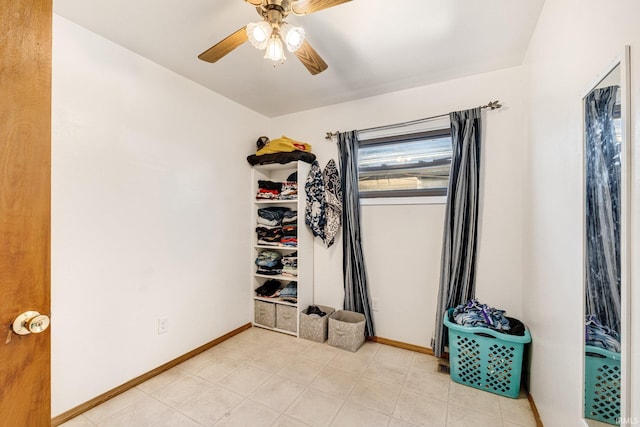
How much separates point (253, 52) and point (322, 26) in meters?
0.58

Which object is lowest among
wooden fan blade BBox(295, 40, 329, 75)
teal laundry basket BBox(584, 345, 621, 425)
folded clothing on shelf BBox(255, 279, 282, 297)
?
folded clothing on shelf BBox(255, 279, 282, 297)

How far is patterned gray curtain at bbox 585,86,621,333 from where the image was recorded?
0.79 metres

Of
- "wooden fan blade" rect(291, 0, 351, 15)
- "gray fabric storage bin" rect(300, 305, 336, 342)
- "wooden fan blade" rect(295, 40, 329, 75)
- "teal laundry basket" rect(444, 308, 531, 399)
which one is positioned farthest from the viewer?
"gray fabric storage bin" rect(300, 305, 336, 342)

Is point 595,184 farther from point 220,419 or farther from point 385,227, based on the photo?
point 220,419

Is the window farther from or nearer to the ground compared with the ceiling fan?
nearer to the ground

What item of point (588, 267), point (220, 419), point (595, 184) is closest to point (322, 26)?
point (595, 184)

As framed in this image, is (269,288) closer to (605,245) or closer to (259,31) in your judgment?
(259,31)

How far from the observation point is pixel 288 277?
2787mm

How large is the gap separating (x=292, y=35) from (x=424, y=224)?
5.96 ft

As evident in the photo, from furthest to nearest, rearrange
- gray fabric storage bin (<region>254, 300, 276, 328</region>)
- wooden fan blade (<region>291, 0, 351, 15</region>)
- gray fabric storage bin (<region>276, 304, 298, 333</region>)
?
gray fabric storage bin (<region>254, 300, 276, 328</region>), gray fabric storage bin (<region>276, 304, 298, 333</region>), wooden fan blade (<region>291, 0, 351, 15</region>)

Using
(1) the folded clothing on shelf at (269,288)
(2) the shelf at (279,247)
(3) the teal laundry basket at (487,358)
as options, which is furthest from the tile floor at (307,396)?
(2) the shelf at (279,247)

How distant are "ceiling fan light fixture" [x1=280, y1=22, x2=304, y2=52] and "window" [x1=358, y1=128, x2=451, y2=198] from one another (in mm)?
1500

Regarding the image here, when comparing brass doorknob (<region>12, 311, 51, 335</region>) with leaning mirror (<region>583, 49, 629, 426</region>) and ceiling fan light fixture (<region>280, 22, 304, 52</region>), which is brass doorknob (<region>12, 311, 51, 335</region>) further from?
leaning mirror (<region>583, 49, 629, 426</region>)

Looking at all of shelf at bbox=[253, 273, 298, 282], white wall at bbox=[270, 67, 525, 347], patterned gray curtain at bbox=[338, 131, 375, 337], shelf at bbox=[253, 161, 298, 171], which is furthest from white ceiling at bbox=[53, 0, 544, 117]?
shelf at bbox=[253, 273, 298, 282]
